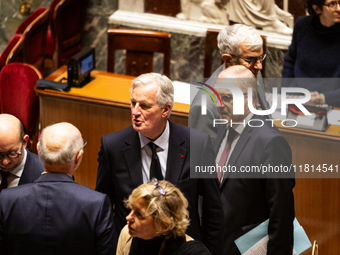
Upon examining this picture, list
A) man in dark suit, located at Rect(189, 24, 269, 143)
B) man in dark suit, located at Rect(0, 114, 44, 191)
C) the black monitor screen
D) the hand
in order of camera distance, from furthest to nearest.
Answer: the black monitor screen → the hand → man in dark suit, located at Rect(189, 24, 269, 143) → man in dark suit, located at Rect(0, 114, 44, 191)

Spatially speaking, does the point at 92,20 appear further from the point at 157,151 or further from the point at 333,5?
the point at 157,151

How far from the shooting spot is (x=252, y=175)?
80.6 inches

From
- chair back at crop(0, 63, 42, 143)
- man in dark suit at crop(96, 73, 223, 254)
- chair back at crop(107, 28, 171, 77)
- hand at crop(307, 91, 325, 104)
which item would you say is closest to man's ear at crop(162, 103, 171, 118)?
man in dark suit at crop(96, 73, 223, 254)

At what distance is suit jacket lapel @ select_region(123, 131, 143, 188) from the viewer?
86.9 inches

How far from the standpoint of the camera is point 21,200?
188 centimetres

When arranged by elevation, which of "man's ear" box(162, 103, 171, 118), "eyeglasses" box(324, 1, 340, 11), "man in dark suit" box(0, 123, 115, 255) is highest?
"eyeglasses" box(324, 1, 340, 11)

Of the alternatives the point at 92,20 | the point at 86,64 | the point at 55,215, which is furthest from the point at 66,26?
the point at 55,215

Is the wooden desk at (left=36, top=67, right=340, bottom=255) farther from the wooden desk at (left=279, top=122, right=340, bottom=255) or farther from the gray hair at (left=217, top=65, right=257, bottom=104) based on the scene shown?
the gray hair at (left=217, top=65, right=257, bottom=104)

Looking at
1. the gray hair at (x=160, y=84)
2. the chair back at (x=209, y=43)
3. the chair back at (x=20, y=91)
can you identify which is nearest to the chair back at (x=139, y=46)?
the chair back at (x=209, y=43)

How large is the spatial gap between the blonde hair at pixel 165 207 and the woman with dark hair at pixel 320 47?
71.0 inches

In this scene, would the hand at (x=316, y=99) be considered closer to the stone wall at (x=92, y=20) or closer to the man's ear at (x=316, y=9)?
the man's ear at (x=316, y=9)

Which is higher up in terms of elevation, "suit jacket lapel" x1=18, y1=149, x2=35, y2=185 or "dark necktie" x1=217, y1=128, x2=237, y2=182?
"dark necktie" x1=217, y1=128, x2=237, y2=182

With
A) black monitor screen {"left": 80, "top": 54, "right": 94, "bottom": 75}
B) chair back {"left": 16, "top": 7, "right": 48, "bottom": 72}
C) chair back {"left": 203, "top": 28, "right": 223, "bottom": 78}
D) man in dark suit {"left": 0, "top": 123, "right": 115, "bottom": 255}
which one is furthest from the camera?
chair back {"left": 16, "top": 7, "right": 48, "bottom": 72}

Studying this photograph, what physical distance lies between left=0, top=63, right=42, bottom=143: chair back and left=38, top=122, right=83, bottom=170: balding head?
1.96 m
